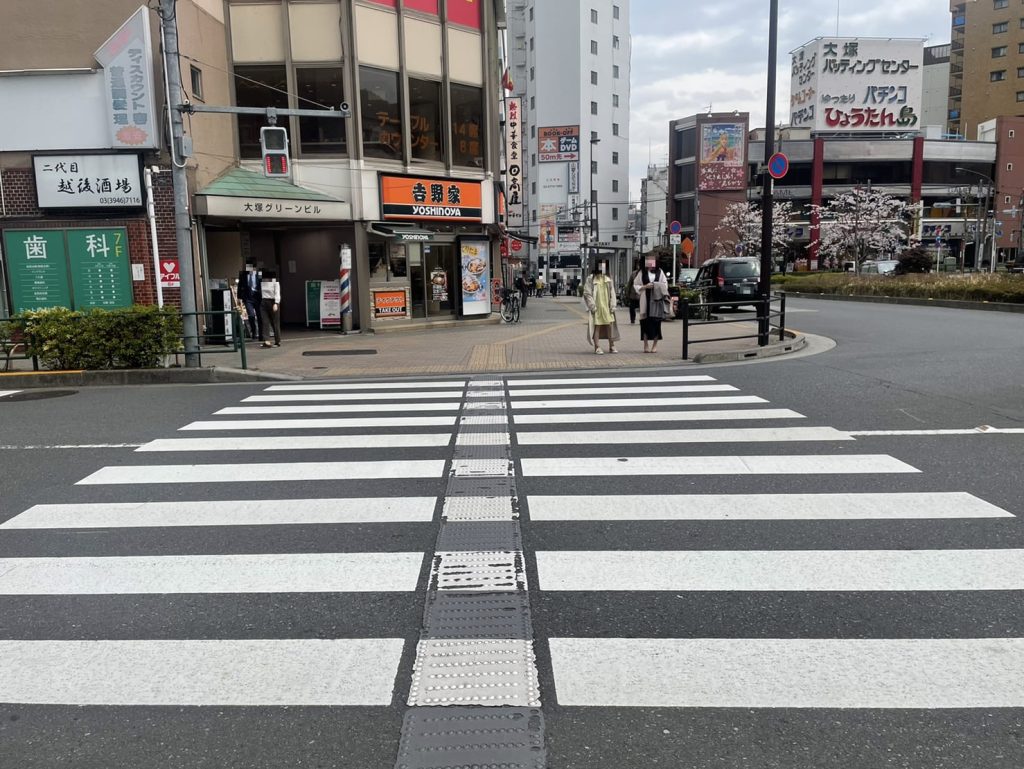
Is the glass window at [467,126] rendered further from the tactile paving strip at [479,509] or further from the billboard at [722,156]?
the billboard at [722,156]

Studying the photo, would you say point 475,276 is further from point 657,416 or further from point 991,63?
point 991,63

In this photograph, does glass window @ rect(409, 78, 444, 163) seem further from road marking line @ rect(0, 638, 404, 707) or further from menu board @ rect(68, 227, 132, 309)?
road marking line @ rect(0, 638, 404, 707)

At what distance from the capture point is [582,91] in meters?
76.3

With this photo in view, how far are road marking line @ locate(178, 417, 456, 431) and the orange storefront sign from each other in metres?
12.4

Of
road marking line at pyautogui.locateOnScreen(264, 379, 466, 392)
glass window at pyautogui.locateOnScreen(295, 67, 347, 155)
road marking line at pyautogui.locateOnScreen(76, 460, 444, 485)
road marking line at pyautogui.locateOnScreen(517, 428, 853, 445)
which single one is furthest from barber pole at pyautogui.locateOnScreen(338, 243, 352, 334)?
road marking line at pyautogui.locateOnScreen(76, 460, 444, 485)

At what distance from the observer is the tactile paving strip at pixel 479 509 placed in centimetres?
540

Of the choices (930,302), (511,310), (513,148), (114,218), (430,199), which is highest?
(513,148)

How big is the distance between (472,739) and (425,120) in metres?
20.8

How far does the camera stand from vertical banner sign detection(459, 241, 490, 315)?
2281 cm

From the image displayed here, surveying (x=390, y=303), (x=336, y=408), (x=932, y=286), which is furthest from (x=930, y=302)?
(x=336, y=408)

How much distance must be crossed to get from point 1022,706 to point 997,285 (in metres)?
27.8

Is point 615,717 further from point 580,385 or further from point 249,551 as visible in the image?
point 580,385

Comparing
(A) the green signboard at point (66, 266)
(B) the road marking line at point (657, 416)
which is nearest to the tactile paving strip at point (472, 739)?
(B) the road marking line at point (657, 416)

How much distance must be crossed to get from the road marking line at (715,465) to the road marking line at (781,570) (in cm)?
182
